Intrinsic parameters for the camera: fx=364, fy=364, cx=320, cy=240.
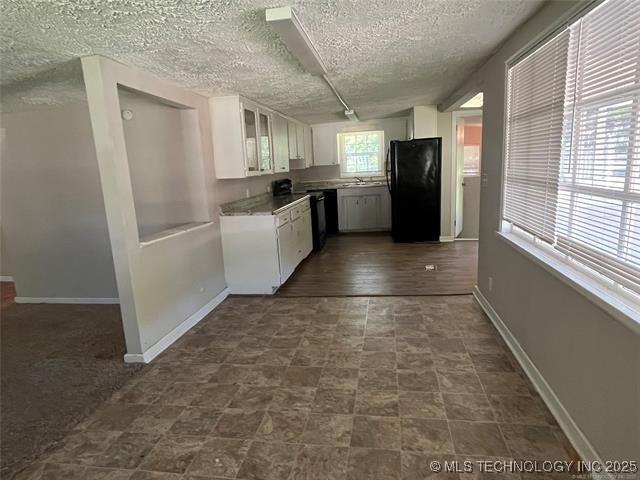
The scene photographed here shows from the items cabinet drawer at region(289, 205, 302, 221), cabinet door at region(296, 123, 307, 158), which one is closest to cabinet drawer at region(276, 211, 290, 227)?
cabinet drawer at region(289, 205, 302, 221)

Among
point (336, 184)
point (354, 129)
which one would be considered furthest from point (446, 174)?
point (336, 184)

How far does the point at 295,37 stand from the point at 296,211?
290cm

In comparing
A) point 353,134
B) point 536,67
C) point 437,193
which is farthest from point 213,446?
point 353,134

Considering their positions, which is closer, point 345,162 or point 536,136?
point 536,136

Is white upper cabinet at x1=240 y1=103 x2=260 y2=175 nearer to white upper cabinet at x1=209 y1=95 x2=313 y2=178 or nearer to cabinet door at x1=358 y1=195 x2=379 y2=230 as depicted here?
white upper cabinet at x1=209 y1=95 x2=313 y2=178

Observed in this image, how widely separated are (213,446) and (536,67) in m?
2.85

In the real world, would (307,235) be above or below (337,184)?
below

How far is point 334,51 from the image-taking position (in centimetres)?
265

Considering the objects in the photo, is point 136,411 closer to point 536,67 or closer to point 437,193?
point 536,67

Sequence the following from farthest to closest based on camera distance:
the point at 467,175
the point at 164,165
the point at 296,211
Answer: the point at 467,175
the point at 296,211
the point at 164,165

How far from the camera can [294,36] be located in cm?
216

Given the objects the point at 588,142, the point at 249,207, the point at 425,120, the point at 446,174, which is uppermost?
the point at 425,120

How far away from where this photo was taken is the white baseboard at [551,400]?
164 cm

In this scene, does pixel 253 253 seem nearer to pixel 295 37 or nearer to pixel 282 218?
pixel 282 218
